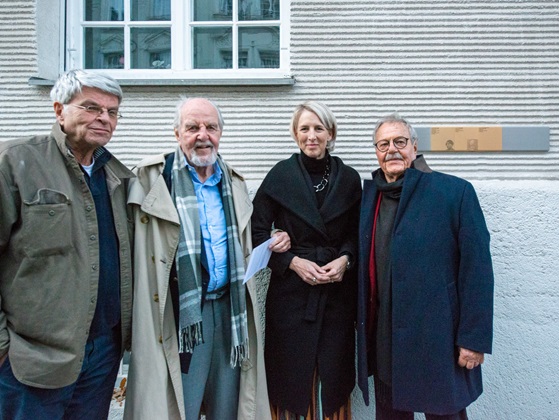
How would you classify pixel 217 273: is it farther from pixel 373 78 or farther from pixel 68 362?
pixel 373 78

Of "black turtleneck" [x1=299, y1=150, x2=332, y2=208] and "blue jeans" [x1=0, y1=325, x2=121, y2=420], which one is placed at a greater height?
"black turtleneck" [x1=299, y1=150, x2=332, y2=208]

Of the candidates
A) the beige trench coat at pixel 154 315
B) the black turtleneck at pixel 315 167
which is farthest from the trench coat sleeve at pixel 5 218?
the black turtleneck at pixel 315 167

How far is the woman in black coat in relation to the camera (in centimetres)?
241

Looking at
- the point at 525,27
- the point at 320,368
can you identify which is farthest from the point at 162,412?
the point at 525,27

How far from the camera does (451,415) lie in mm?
2254

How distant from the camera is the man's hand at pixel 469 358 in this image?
7.13ft

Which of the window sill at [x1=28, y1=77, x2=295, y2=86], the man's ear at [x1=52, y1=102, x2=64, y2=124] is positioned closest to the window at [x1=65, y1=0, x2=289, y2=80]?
the window sill at [x1=28, y1=77, x2=295, y2=86]

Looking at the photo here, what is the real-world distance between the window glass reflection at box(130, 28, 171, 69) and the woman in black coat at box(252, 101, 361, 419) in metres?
1.47

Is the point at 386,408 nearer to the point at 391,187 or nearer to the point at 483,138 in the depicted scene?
the point at 391,187

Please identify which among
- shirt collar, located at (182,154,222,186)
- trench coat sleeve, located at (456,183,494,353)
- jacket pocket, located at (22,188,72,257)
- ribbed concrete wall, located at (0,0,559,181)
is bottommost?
trench coat sleeve, located at (456,183,494,353)

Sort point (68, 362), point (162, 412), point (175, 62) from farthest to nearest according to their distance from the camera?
point (175, 62) < point (162, 412) < point (68, 362)

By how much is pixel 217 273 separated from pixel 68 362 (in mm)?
739

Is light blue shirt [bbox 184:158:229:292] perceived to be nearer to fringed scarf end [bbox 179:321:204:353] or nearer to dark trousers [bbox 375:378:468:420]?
fringed scarf end [bbox 179:321:204:353]

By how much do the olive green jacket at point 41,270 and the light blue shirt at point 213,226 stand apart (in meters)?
0.56
